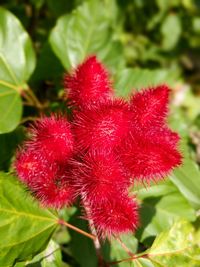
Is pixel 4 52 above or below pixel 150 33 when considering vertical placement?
above

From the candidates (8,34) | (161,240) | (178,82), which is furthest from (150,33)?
(161,240)

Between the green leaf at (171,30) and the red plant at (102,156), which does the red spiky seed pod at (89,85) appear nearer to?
the red plant at (102,156)

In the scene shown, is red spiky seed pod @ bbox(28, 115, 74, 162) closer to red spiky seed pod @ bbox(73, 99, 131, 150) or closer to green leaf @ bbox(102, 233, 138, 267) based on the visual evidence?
red spiky seed pod @ bbox(73, 99, 131, 150)

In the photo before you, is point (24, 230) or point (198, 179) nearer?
point (24, 230)

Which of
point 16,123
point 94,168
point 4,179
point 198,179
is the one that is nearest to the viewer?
point 94,168

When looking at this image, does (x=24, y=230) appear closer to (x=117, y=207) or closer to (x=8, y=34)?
(x=117, y=207)

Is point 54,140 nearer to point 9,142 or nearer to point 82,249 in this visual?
point 9,142

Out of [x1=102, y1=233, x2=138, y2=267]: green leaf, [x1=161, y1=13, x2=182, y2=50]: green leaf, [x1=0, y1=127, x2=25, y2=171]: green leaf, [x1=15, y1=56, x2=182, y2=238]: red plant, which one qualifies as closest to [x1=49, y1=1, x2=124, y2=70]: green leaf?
[x1=0, y1=127, x2=25, y2=171]: green leaf
